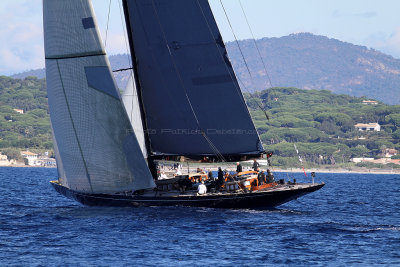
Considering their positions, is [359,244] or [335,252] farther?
[359,244]

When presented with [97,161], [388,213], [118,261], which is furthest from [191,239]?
[388,213]

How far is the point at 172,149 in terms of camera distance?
37.8 metres

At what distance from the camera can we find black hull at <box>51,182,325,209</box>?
116 ft

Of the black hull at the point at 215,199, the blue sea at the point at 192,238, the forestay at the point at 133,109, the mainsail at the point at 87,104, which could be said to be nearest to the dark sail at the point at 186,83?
the black hull at the point at 215,199

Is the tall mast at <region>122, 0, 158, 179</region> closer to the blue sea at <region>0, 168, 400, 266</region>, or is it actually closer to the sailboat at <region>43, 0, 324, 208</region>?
the sailboat at <region>43, 0, 324, 208</region>

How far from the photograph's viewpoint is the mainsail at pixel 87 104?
111 feet

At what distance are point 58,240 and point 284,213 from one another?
543 inches

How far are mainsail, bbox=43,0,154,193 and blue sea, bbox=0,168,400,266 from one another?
215 cm

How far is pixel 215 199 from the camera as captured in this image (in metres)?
35.5

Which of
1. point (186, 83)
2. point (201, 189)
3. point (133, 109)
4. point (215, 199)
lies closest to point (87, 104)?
point (186, 83)

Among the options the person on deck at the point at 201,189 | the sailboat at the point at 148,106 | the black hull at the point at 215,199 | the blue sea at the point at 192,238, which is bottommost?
the blue sea at the point at 192,238

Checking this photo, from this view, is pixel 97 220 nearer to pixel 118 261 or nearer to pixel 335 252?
pixel 118 261

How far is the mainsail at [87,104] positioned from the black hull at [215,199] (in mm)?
744

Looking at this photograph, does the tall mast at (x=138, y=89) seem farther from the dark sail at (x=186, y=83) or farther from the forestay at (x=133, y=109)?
the forestay at (x=133, y=109)
